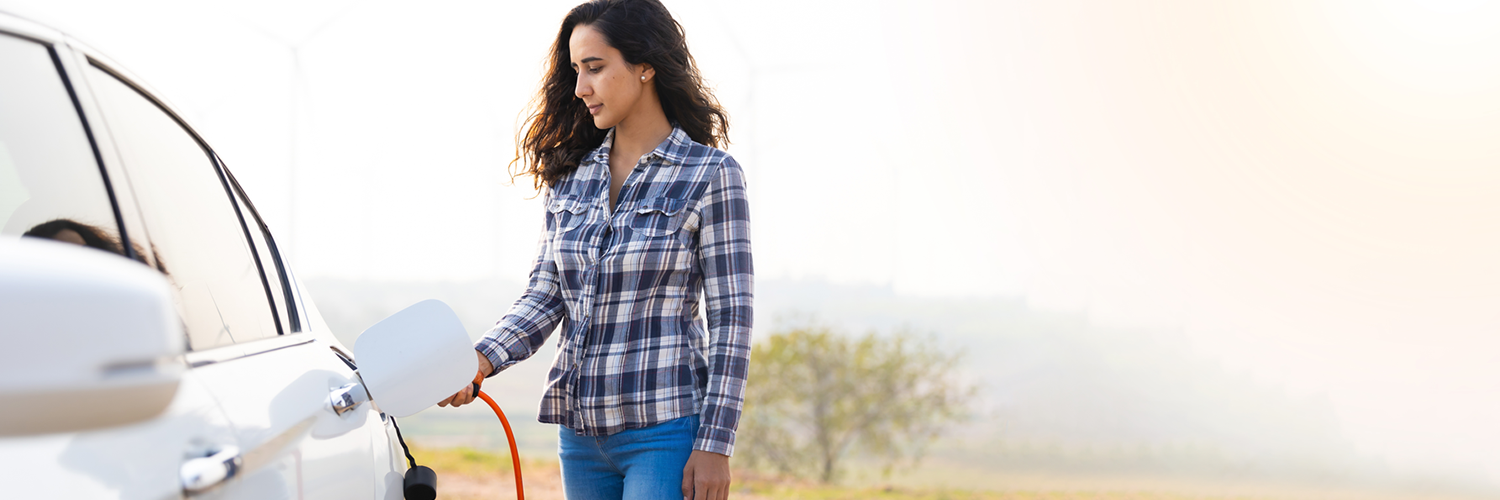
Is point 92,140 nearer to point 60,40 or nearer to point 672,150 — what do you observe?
point 60,40

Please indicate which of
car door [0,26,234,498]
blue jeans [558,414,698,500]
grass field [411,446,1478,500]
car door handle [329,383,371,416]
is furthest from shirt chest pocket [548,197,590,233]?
grass field [411,446,1478,500]

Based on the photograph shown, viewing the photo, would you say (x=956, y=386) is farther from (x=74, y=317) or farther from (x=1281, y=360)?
(x=74, y=317)

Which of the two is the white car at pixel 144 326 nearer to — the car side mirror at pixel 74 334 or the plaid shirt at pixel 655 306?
the car side mirror at pixel 74 334

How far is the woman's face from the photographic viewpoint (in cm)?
184

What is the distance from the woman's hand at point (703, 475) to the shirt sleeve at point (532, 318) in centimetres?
38

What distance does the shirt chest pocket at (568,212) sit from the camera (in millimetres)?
1851

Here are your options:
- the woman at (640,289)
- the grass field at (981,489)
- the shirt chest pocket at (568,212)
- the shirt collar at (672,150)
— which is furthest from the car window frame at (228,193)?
the grass field at (981,489)

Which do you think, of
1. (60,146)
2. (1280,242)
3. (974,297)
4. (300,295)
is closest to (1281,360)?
(1280,242)

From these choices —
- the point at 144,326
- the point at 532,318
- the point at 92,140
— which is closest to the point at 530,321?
the point at 532,318

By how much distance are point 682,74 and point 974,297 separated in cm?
614

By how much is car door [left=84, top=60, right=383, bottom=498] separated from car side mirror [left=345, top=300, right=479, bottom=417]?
80 mm

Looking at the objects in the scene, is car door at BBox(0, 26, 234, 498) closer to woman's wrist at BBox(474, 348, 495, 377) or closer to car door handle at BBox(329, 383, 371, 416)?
car door handle at BBox(329, 383, 371, 416)

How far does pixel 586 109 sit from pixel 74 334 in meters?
1.62

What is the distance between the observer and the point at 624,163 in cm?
192
